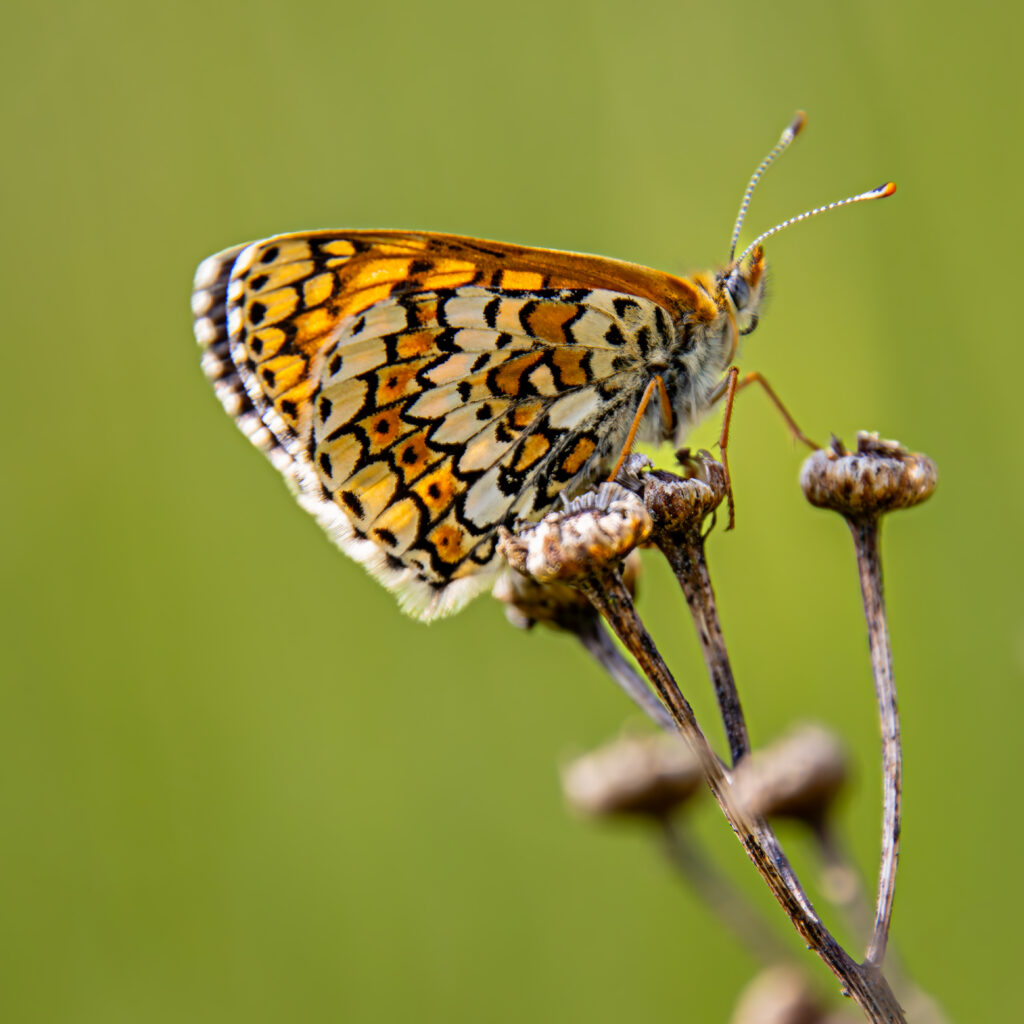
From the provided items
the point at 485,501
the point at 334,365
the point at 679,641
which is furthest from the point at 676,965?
the point at 334,365

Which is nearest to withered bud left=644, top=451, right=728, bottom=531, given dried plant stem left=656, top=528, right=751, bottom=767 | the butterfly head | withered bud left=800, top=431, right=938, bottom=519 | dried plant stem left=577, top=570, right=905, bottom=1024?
dried plant stem left=656, top=528, right=751, bottom=767

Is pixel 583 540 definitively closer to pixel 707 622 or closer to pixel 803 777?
pixel 707 622

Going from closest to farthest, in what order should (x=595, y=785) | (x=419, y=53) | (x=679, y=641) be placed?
1. (x=595, y=785)
2. (x=679, y=641)
3. (x=419, y=53)

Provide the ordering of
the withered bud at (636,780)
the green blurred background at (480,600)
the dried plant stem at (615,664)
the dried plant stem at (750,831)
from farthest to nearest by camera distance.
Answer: the green blurred background at (480,600) → the withered bud at (636,780) → the dried plant stem at (615,664) → the dried plant stem at (750,831)

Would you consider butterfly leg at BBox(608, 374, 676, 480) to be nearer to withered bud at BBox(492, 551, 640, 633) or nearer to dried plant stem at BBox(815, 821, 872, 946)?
withered bud at BBox(492, 551, 640, 633)

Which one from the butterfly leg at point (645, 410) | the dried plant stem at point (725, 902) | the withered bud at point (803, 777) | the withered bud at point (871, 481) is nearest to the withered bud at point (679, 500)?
the withered bud at point (871, 481)

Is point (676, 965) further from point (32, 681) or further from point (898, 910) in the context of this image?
point (32, 681)

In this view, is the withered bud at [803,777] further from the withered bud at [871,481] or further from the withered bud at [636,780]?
the withered bud at [871,481]
